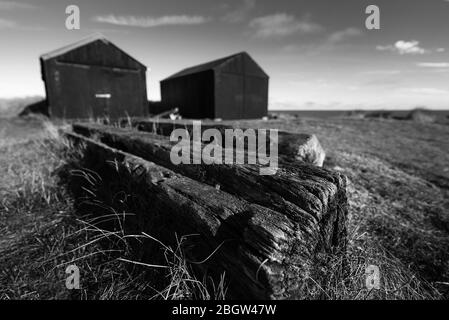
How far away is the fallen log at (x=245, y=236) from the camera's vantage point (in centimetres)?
131

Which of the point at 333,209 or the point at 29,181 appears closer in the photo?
the point at 333,209

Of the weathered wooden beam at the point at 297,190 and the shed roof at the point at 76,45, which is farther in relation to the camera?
the shed roof at the point at 76,45

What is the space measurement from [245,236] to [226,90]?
15517mm

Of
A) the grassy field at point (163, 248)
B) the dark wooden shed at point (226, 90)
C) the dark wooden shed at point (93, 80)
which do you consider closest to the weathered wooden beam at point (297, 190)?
the grassy field at point (163, 248)

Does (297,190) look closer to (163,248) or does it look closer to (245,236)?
(245,236)

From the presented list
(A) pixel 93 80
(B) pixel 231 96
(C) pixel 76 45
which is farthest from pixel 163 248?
(B) pixel 231 96

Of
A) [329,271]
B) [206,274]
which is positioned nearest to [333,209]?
[329,271]

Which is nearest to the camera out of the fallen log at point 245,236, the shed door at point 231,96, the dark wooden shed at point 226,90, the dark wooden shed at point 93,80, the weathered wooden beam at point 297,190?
the fallen log at point 245,236

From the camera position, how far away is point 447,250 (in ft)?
7.75

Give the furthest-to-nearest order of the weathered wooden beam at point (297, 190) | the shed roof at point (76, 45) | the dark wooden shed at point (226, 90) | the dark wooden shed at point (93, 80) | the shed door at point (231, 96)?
1. the shed door at point (231, 96)
2. the dark wooden shed at point (226, 90)
3. the dark wooden shed at point (93, 80)
4. the shed roof at point (76, 45)
5. the weathered wooden beam at point (297, 190)

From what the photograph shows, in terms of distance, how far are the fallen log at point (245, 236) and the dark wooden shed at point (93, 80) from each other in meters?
11.7

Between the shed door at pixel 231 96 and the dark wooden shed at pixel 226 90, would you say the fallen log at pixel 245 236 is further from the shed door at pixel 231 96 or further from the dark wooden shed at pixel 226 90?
the shed door at pixel 231 96

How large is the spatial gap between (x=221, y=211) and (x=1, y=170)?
14.8 ft
